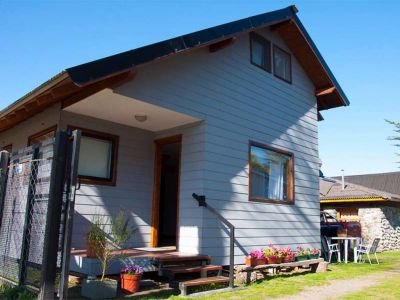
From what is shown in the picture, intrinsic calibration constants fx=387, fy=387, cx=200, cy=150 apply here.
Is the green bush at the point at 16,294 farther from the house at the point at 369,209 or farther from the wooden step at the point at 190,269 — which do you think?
the house at the point at 369,209

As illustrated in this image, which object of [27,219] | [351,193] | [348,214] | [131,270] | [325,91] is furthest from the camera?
[348,214]

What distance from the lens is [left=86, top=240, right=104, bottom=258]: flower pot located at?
5445 mm

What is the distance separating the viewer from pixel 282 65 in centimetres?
984

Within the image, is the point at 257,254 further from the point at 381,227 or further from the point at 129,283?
the point at 381,227

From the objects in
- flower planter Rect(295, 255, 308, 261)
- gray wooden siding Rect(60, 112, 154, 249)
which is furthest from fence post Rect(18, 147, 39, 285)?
flower planter Rect(295, 255, 308, 261)

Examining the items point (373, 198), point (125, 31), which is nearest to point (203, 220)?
point (125, 31)

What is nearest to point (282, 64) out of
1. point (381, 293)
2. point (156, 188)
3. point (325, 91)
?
point (325, 91)

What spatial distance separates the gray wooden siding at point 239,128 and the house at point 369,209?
704 cm

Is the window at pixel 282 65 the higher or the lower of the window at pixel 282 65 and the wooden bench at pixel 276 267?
the higher

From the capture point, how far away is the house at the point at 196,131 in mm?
6270

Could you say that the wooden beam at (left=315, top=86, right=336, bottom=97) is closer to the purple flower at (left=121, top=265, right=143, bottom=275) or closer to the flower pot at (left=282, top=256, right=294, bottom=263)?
the flower pot at (left=282, top=256, right=294, bottom=263)

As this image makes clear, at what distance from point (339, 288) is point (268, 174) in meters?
2.80

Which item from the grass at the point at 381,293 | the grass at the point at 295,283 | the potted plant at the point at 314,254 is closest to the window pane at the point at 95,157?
the grass at the point at 295,283

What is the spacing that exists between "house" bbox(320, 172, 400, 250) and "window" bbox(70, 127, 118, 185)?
37.1ft
